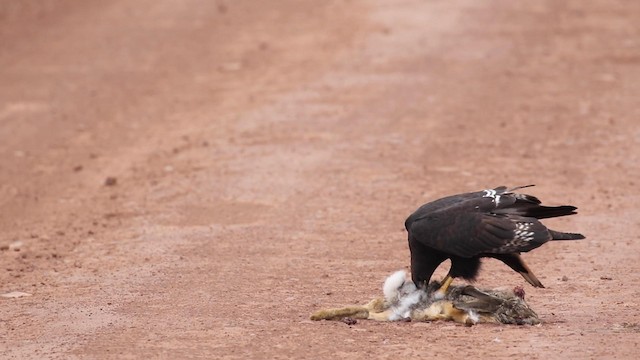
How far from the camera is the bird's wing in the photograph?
6621 millimetres

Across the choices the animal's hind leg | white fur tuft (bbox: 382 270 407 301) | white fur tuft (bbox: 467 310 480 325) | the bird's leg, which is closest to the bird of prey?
the bird's leg

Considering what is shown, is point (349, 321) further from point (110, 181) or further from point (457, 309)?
point (110, 181)

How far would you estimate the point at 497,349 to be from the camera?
617 centimetres

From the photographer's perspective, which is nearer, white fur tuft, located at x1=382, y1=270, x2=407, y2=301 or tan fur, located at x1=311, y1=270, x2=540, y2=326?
tan fur, located at x1=311, y1=270, x2=540, y2=326

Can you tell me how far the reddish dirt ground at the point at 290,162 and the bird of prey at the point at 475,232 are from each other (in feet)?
1.25

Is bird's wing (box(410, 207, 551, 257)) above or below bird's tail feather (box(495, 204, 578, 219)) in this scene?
below

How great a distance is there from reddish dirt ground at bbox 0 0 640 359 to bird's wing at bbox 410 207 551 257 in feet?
1.42

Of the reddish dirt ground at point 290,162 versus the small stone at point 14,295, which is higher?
the reddish dirt ground at point 290,162

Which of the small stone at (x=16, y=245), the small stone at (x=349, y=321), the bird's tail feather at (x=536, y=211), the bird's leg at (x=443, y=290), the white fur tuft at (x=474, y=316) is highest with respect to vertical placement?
the bird's tail feather at (x=536, y=211)

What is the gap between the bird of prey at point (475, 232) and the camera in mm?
6629

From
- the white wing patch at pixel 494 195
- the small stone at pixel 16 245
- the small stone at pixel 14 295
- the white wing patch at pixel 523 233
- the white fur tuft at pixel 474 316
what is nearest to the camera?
the white wing patch at pixel 523 233

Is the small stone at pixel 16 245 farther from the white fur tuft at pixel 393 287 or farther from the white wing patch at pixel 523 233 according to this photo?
the white wing patch at pixel 523 233

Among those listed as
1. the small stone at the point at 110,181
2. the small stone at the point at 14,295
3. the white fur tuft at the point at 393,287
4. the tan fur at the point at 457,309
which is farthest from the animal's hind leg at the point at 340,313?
the small stone at the point at 110,181

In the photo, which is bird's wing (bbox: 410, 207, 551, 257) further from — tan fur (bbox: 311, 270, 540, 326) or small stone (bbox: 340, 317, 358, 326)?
small stone (bbox: 340, 317, 358, 326)
